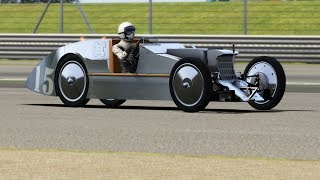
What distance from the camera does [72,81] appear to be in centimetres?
1559

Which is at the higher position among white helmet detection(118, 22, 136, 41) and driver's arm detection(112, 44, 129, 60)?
white helmet detection(118, 22, 136, 41)

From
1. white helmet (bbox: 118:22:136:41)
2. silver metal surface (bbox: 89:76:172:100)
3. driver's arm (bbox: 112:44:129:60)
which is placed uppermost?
white helmet (bbox: 118:22:136:41)

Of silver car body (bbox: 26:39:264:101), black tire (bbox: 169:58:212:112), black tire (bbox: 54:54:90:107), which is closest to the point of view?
black tire (bbox: 169:58:212:112)

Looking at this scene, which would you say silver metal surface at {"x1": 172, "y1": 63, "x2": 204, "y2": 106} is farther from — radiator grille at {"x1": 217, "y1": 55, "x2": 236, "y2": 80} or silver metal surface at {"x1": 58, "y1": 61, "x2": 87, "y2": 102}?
silver metal surface at {"x1": 58, "y1": 61, "x2": 87, "y2": 102}

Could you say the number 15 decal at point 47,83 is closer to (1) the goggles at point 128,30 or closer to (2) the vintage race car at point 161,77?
(2) the vintage race car at point 161,77

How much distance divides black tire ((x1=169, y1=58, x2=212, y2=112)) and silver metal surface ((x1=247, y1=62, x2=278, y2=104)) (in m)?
1.02

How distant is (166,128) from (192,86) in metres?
1.81

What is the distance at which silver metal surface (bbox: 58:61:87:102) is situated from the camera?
15.6 metres

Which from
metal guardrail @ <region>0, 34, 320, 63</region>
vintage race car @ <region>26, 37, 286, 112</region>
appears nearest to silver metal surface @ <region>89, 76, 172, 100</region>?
vintage race car @ <region>26, 37, 286, 112</region>

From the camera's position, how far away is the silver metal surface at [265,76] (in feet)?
49.0

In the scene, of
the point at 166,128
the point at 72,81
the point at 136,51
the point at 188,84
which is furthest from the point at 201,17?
the point at 166,128

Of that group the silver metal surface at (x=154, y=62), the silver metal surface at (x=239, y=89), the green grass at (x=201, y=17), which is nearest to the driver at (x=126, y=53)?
the silver metal surface at (x=154, y=62)

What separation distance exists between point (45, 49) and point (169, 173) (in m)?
22.8

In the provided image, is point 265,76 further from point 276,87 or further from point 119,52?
point 119,52
